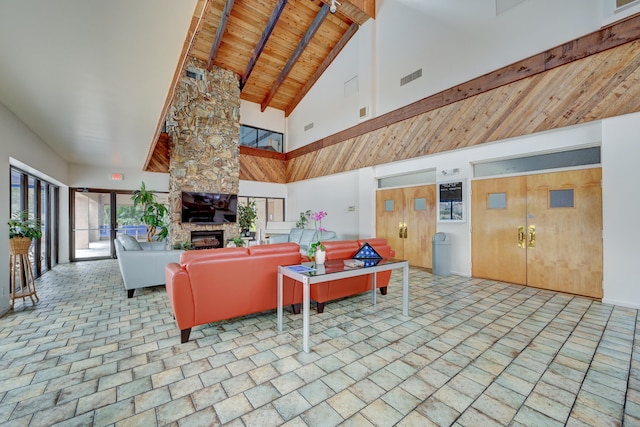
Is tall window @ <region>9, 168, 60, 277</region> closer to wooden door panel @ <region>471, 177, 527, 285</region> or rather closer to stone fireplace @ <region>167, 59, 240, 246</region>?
stone fireplace @ <region>167, 59, 240, 246</region>

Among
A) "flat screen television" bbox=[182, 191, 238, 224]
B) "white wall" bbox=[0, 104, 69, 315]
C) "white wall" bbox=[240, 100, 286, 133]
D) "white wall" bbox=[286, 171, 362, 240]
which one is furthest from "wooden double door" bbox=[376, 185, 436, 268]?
"white wall" bbox=[0, 104, 69, 315]

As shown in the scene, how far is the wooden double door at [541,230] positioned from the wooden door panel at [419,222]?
91 centimetres

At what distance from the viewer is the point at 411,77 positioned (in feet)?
20.0

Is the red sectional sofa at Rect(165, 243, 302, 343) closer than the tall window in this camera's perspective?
Yes

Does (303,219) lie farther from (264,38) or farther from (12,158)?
(12,158)

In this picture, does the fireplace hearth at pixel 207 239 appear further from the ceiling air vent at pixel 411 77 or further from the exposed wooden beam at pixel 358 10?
the exposed wooden beam at pixel 358 10

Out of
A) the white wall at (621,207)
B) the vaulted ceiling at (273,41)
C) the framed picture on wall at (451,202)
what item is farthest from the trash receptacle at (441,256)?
the vaulted ceiling at (273,41)

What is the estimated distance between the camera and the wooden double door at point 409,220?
5977 mm

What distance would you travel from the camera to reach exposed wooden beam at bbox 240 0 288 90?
6485mm

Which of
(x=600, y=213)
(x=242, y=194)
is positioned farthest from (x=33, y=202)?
(x=600, y=213)

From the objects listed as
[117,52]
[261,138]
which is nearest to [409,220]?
[117,52]

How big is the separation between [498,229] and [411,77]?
12.7ft

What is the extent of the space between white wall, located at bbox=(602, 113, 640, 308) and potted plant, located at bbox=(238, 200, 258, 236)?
8.50 meters

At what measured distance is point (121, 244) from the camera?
4.23 meters
